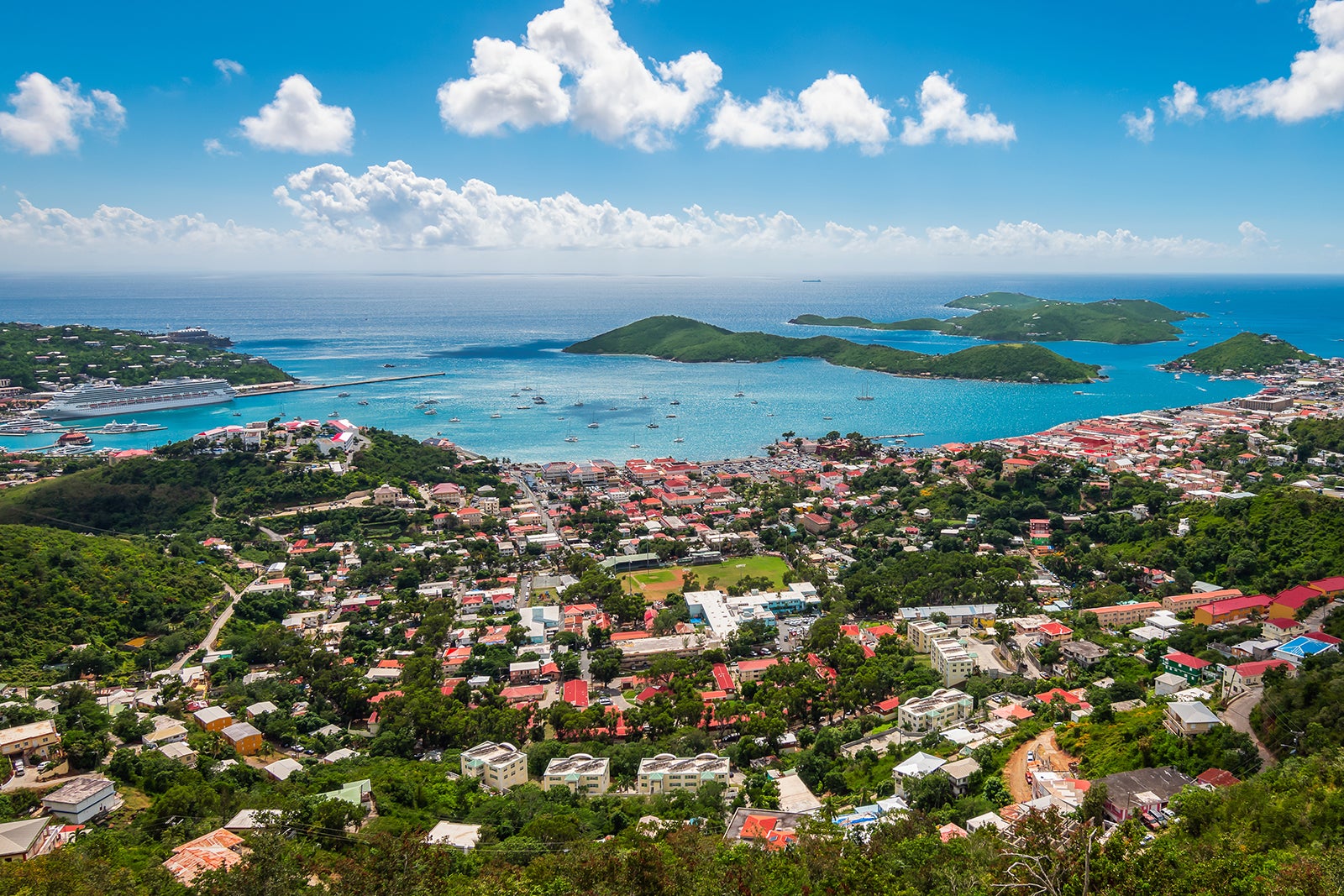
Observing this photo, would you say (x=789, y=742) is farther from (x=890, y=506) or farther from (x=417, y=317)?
(x=417, y=317)

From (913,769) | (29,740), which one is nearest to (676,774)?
(913,769)

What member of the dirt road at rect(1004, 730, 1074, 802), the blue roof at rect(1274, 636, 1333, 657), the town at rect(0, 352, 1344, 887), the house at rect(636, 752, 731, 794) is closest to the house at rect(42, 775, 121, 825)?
the town at rect(0, 352, 1344, 887)

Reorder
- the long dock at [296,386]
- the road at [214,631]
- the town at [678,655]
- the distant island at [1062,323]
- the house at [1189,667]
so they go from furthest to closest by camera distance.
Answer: the distant island at [1062,323] → the long dock at [296,386] → the road at [214,631] → the house at [1189,667] → the town at [678,655]

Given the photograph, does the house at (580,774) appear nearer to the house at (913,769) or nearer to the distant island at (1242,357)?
the house at (913,769)

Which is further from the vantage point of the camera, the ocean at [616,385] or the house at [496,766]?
the ocean at [616,385]

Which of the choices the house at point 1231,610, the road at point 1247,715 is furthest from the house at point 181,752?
the house at point 1231,610

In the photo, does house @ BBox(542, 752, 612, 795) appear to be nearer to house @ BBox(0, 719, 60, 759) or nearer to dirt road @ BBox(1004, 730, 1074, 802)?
dirt road @ BBox(1004, 730, 1074, 802)

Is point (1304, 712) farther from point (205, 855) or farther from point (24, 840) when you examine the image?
point (24, 840)

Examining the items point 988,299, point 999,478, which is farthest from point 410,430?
point 988,299
